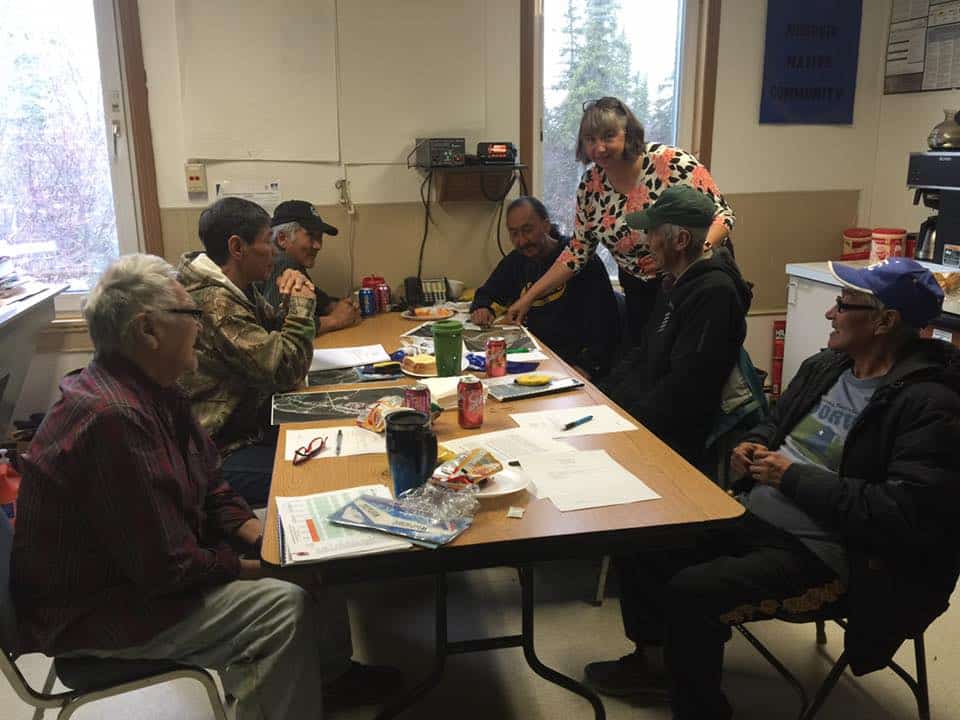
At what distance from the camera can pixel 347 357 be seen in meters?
2.57

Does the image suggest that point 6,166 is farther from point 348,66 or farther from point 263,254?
point 263,254

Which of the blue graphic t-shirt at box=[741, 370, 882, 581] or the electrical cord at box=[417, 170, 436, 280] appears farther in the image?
the electrical cord at box=[417, 170, 436, 280]

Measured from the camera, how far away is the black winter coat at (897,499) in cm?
150

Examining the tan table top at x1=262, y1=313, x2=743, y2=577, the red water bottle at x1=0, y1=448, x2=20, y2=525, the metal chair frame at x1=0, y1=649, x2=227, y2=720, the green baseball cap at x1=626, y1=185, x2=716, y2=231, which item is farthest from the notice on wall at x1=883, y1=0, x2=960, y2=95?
the red water bottle at x1=0, y1=448, x2=20, y2=525

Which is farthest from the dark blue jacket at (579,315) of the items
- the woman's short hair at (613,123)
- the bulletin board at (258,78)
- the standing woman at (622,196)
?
the bulletin board at (258,78)

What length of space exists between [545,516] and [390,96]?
2718mm

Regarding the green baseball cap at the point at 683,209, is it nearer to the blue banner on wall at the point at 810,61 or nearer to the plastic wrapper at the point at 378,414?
the plastic wrapper at the point at 378,414

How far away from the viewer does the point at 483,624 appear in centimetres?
238

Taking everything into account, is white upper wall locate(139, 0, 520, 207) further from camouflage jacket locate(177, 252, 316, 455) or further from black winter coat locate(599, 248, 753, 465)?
black winter coat locate(599, 248, 753, 465)

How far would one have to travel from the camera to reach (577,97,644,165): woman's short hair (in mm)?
2863

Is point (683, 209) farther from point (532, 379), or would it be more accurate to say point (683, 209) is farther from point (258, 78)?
point (258, 78)

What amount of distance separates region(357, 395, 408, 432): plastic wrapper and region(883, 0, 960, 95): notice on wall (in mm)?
3268

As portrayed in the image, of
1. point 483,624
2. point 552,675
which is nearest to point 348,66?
point 483,624

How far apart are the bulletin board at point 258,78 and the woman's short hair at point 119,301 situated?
7.21ft
